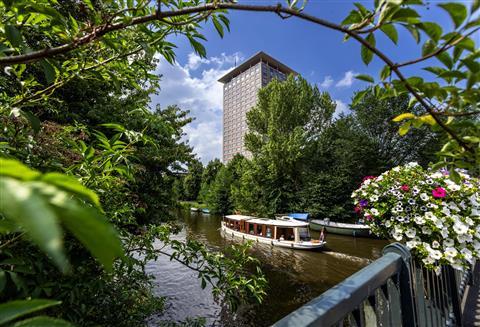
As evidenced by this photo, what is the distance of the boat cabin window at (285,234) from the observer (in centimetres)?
1709

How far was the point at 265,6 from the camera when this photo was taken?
2.60ft

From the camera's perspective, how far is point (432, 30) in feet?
1.98

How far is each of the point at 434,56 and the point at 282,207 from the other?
84.8 feet

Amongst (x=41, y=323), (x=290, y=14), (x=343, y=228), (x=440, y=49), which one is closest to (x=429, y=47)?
(x=440, y=49)

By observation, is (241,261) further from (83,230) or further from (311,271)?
(311,271)

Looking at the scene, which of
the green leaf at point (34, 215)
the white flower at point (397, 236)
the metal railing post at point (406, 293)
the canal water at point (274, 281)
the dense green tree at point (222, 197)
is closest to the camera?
the green leaf at point (34, 215)

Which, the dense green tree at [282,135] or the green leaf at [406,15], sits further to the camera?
the dense green tree at [282,135]

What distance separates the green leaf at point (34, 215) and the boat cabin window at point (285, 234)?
58.2ft

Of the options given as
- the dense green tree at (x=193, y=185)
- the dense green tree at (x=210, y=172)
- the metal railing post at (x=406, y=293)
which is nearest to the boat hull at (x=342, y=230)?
the metal railing post at (x=406, y=293)

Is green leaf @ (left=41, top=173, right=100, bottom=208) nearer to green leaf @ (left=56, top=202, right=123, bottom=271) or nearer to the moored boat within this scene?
green leaf @ (left=56, top=202, right=123, bottom=271)

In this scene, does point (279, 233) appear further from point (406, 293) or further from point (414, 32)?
point (414, 32)

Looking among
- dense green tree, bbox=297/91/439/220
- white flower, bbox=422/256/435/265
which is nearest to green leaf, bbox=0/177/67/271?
white flower, bbox=422/256/435/265

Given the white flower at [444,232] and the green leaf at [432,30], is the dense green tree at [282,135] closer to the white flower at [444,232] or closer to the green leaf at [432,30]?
the white flower at [444,232]

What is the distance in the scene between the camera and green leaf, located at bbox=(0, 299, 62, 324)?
0.30 meters
